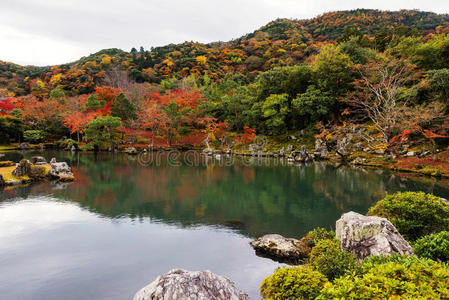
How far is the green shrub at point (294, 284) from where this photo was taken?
4098 mm

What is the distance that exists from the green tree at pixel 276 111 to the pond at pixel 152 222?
52.6ft

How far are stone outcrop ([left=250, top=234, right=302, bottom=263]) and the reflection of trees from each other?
4.51 feet

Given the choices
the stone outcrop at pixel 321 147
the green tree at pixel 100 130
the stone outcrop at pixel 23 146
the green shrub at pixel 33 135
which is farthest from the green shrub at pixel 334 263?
the stone outcrop at pixel 23 146

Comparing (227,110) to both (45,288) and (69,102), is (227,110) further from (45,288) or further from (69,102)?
(45,288)

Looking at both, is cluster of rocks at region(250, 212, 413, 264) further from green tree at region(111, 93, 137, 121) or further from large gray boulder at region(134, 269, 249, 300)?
green tree at region(111, 93, 137, 121)

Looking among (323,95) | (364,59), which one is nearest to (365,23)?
(364,59)

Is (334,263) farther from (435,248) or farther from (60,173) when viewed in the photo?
(60,173)

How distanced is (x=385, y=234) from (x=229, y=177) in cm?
1596

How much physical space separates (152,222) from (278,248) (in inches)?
238

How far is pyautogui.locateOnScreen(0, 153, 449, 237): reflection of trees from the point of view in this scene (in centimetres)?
1145

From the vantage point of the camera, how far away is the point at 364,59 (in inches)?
1300

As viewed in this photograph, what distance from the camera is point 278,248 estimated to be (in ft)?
25.7

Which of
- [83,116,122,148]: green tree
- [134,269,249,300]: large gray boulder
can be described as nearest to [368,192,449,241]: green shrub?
[134,269,249,300]: large gray boulder

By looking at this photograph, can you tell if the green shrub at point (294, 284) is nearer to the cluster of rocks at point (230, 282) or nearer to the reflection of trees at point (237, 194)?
the cluster of rocks at point (230, 282)
